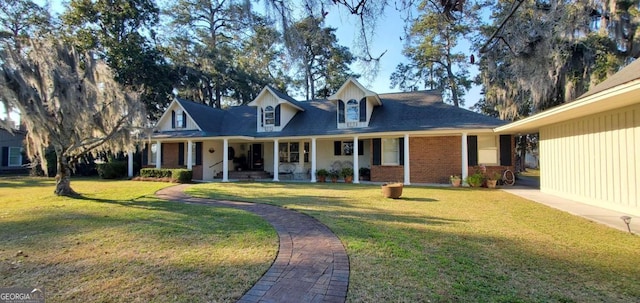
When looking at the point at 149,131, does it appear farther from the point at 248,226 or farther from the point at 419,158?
the point at 419,158

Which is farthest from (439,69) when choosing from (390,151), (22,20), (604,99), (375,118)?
(22,20)

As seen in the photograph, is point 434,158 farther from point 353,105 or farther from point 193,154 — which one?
point 193,154

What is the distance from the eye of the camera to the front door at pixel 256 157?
19.2 meters

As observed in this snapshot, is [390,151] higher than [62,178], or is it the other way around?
[390,151]

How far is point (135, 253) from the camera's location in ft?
14.1

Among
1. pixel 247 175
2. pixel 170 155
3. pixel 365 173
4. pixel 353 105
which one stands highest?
pixel 353 105

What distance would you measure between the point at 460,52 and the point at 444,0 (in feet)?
80.7

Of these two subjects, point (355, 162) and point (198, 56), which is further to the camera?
point (198, 56)

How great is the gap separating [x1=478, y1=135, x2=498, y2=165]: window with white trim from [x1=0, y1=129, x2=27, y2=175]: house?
30479mm

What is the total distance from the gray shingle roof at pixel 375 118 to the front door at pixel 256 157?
1209 millimetres

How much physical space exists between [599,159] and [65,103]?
1521 centimetres

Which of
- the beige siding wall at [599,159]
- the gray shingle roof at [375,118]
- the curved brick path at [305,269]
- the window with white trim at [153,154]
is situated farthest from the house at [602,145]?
the window with white trim at [153,154]

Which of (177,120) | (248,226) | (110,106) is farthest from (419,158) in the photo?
(177,120)

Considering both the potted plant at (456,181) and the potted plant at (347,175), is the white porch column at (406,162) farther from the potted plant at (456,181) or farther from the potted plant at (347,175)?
the potted plant at (347,175)
